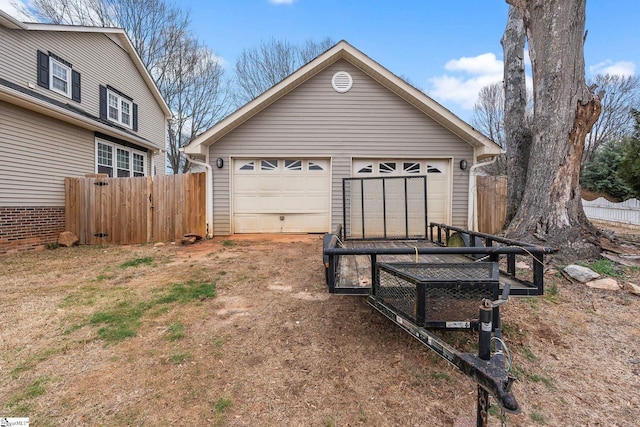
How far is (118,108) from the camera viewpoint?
11.9m

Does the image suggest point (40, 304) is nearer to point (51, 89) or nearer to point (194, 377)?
point (194, 377)

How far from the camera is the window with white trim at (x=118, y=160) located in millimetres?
10414

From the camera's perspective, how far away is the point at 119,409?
1926 millimetres

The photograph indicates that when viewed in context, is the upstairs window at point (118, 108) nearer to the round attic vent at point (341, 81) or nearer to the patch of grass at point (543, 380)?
the round attic vent at point (341, 81)

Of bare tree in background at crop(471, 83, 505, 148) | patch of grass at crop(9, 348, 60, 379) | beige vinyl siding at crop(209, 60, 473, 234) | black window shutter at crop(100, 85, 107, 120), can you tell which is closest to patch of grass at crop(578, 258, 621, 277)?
beige vinyl siding at crop(209, 60, 473, 234)

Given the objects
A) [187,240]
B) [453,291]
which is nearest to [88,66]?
[187,240]

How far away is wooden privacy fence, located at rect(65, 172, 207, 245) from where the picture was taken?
8.21m

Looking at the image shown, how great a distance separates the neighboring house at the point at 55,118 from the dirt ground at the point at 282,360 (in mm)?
4823

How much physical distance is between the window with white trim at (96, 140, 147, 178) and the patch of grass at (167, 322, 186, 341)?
31.8 feet

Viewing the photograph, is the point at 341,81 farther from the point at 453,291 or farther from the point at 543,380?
the point at 543,380

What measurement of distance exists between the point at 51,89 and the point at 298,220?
28.2 feet

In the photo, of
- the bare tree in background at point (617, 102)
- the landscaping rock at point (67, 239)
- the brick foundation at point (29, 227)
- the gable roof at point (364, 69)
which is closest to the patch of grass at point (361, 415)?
the gable roof at point (364, 69)

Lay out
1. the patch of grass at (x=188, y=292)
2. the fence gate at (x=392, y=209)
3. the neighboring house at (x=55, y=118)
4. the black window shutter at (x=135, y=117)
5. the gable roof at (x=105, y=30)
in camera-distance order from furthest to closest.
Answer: the black window shutter at (x=135, y=117) → the gable roof at (x=105, y=30) → the neighboring house at (x=55, y=118) → the fence gate at (x=392, y=209) → the patch of grass at (x=188, y=292)

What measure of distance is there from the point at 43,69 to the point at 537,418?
13.2 meters
